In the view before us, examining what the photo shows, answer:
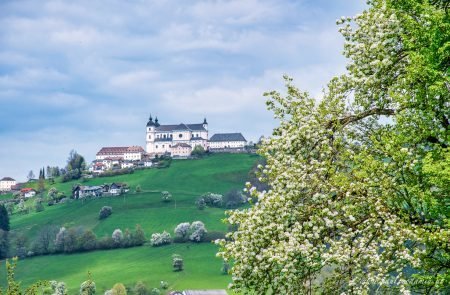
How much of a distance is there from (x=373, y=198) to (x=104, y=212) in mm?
Result: 184943

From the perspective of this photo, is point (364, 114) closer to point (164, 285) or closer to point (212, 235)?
point (164, 285)

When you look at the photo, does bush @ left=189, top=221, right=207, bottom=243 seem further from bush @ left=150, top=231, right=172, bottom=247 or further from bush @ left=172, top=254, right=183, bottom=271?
bush @ left=172, top=254, right=183, bottom=271

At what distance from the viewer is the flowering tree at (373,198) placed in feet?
57.9

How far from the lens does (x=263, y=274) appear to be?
18.8 m

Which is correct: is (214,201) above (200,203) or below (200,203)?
above

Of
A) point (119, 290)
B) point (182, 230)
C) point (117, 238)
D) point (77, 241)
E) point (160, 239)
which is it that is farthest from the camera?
point (77, 241)

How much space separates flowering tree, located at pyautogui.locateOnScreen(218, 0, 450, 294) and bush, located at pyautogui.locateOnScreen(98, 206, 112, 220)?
182 m

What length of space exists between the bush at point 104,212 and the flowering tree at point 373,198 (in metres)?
182

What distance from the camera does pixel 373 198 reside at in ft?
60.8

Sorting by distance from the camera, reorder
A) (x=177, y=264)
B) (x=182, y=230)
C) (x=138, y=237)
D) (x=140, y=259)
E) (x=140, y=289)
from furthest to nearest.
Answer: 1. (x=138, y=237)
2. (x=182, y=230)
3. (x=140, y=259)
4. (x=177, y=264)
5. (x=140, y=289)

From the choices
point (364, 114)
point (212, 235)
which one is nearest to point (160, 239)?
point (212, 235)

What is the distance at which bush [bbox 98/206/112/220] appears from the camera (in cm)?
19664

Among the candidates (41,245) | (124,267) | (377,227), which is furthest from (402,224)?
(41,245)

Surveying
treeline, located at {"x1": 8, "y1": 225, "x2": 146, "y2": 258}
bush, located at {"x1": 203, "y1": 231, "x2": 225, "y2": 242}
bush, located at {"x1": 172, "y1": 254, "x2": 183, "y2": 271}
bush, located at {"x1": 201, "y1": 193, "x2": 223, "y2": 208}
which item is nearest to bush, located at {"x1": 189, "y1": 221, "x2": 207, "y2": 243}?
bush, located at {"x1": 203, "y1": 231, "x2": 225, "y2": 242}
